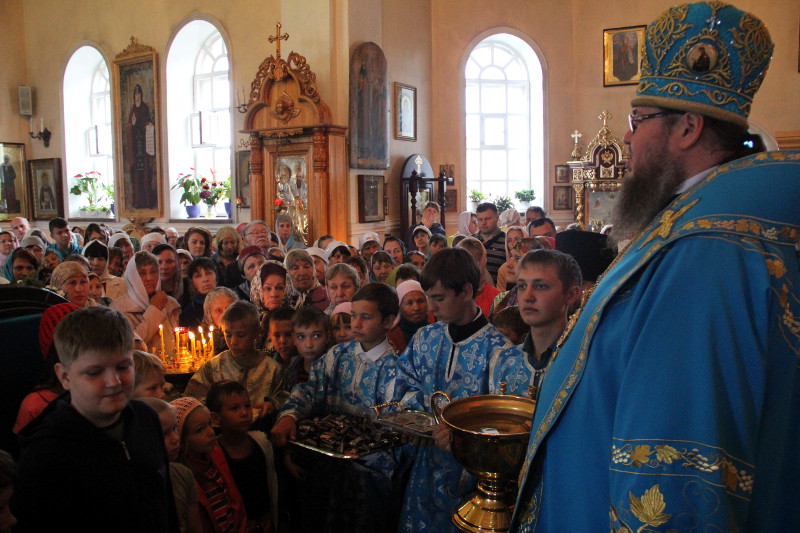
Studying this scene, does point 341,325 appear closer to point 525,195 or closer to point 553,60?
point 525,195

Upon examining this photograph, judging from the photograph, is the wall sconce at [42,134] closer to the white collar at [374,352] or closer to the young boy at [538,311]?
the white collar at [374,352]

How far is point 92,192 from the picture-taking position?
16859mm

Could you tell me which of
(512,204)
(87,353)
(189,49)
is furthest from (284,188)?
(87,353)

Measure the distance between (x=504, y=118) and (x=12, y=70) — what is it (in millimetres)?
12235

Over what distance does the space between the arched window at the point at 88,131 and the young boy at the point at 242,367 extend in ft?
45.6

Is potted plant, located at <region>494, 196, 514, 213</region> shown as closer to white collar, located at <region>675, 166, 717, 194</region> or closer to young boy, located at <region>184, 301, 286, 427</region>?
young boy, located at <region>184, 301, 286, 427</region>

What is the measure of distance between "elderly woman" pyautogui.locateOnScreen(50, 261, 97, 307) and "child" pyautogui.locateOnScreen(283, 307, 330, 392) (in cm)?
197

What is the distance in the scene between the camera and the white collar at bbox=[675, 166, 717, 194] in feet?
5.07

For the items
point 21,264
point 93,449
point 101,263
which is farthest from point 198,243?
point 93,449

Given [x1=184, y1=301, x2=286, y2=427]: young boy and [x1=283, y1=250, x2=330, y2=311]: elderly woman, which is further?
[x1=283, y1=250, x2=330, y2=311]: elderly woman

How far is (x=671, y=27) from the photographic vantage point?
1586 mm

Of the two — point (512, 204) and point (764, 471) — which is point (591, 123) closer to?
point (512, 204)

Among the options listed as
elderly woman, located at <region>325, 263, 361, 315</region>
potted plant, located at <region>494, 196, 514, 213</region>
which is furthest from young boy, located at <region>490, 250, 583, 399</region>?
potted plant, located at <region>494, 196, 514, 213</region>

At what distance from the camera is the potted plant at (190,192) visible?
14.2 metres
